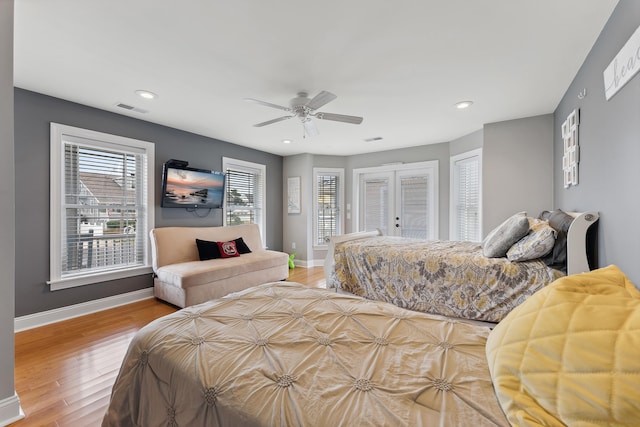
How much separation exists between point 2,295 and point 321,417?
78.1 inches

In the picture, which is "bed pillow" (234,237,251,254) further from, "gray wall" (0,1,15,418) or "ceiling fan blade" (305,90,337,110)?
"gray wall" (0,1,15,418)

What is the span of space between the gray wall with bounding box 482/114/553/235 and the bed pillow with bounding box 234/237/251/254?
3634mm

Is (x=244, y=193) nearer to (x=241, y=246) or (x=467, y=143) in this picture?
(x=241, y=246)

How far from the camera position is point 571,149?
8.34 ft

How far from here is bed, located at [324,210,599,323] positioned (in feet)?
6.97

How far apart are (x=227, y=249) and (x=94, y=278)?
5.21 ft

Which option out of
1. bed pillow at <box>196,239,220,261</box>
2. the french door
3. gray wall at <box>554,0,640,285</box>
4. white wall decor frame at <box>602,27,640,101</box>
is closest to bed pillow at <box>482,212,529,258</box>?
gray wall at <box>554,0,640,285</box>

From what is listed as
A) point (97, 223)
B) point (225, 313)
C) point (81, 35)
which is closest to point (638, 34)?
point (225, 313)

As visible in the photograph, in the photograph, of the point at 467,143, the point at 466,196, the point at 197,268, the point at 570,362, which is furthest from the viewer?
the point at 466,196

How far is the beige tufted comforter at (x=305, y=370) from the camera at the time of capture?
0.75 metres

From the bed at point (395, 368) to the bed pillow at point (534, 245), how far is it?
121 centimetres

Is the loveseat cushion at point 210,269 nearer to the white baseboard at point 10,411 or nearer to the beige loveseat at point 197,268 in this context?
the beige loveseat at point 197,268

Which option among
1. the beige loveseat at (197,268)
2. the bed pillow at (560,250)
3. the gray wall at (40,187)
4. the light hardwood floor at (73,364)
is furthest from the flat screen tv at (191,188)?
the bed pillow at (560,250)

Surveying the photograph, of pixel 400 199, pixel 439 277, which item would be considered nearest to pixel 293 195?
pixel 400 199
